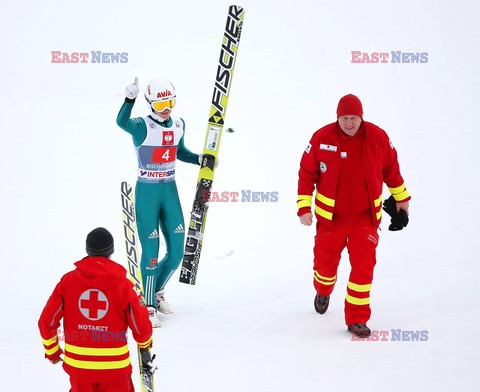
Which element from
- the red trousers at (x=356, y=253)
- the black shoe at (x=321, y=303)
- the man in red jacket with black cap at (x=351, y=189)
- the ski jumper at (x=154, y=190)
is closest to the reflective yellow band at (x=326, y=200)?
the man in red jacket with black cap at (x=351, y=189)

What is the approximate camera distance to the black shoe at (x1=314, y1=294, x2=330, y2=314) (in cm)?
636

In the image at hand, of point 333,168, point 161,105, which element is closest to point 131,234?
point 161,105

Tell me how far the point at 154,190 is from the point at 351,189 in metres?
1.55

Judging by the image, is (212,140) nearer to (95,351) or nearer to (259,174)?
(259,174)

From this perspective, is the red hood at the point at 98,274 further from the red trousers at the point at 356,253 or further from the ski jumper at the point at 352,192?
the red trousers at the point at 356,253

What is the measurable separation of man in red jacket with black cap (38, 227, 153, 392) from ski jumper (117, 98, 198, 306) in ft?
6.75

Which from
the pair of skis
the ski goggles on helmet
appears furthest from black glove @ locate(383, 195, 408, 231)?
the ski goggles on helmet

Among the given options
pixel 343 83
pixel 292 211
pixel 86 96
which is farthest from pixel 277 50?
pixel 292 211

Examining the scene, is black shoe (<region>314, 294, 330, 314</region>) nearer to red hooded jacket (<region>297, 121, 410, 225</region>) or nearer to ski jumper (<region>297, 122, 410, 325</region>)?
ski jumper (<region>297, 122, 410, 325</region>)

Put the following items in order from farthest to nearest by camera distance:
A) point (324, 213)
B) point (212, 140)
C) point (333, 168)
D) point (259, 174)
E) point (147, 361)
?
point (259, 174)
point (212, 140)
point (324, 213)
point (333, 168)
point (147, 361)

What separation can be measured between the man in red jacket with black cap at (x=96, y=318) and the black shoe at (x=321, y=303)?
237 cm

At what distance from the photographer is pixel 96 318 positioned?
4141 millimetres

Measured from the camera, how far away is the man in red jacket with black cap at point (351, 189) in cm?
585

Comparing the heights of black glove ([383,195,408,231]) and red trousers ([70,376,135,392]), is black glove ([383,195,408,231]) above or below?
above
